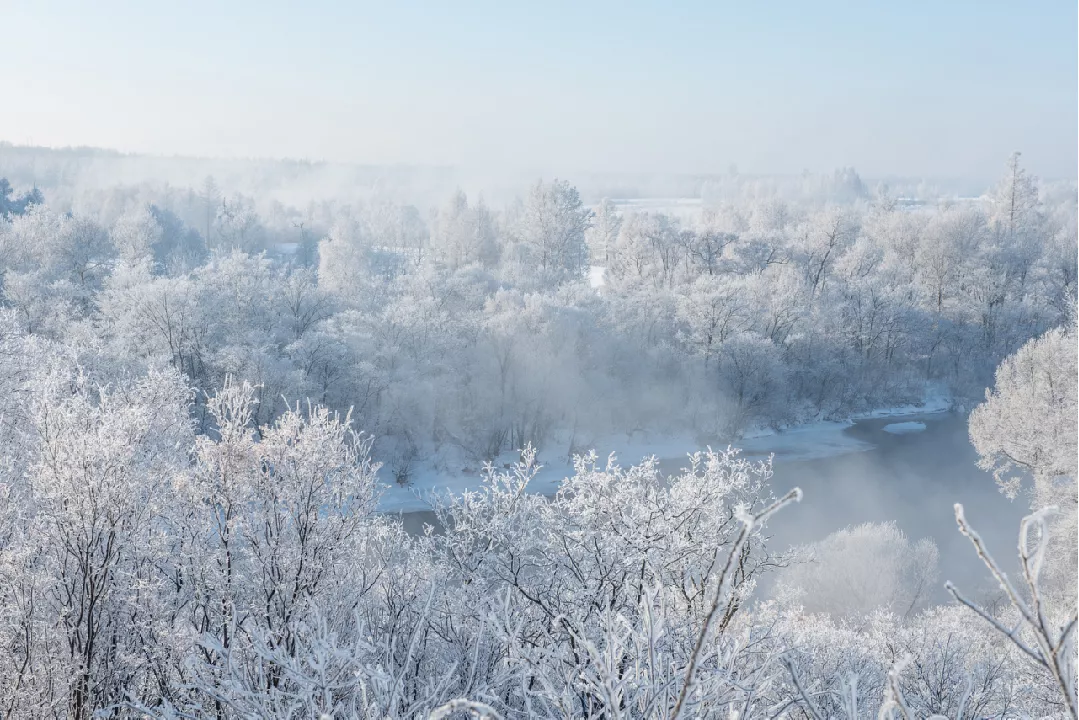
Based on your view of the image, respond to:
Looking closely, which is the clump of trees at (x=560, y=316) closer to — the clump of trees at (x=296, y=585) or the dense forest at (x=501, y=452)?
the dense forest at (x=501, y=452)

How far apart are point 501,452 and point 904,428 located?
16.8m

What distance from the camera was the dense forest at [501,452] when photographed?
612 cm

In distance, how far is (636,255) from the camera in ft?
141

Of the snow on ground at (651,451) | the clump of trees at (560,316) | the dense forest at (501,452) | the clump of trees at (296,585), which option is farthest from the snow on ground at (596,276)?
the clump of trees at (296,585)

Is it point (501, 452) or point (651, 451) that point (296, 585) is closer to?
point (501, 452)

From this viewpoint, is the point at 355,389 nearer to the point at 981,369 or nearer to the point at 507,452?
the point at 507,452

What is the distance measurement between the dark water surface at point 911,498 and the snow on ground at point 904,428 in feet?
1.61

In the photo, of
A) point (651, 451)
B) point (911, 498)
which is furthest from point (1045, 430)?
point (651, 451)

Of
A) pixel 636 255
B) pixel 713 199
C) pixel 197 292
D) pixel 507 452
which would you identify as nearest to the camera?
pixel 197 292

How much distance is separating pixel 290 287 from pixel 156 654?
78.9 feet

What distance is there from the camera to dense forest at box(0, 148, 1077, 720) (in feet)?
20.1

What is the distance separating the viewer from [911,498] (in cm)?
2388

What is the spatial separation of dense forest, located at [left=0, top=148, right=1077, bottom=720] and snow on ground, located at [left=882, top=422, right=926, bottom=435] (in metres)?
2.07

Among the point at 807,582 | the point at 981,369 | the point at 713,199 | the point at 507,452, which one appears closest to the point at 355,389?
the point at 507,452
